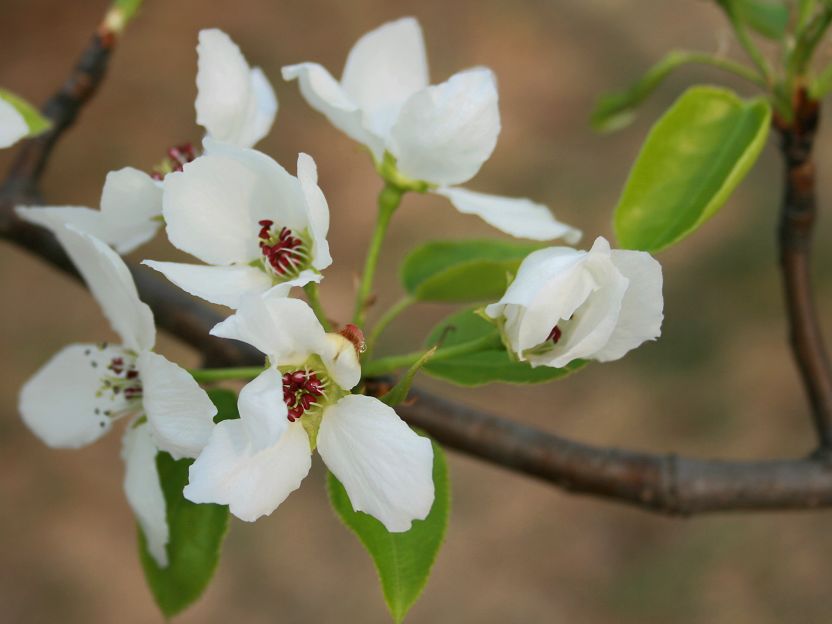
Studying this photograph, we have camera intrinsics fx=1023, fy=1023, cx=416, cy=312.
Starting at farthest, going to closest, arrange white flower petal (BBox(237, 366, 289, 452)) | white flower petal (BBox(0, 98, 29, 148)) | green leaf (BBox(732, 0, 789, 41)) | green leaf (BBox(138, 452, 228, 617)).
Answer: green leaf (BBox(732, 0, 789, 41)) < green leaf (BBox(138, 452, 228, 617)) < white flower petal (BBox(0, 98, 29, 148)) < white flower petal (BBox(237, 366, 289, 452))

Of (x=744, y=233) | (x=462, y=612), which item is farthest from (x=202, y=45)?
(x=744, y=233)

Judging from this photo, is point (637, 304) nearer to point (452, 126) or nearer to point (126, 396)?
point (452, 126)

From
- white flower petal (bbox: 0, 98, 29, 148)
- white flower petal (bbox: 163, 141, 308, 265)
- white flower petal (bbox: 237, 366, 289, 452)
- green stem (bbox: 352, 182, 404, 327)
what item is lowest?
green stem (bbox: 352, 182, 404, 327)

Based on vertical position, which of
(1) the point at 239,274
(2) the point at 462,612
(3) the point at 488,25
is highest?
(1) the point at 239,274

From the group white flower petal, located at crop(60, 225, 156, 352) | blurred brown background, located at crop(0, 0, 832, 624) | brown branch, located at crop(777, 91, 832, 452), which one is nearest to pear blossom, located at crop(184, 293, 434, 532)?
white flower petal, located at crop(60, 225, 156, 352)

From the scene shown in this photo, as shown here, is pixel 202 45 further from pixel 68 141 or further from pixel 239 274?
pixel 68 141

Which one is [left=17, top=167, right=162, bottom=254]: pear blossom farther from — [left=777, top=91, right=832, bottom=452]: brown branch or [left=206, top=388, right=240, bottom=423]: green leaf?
[left=777, top=91, right=832, bottom=452]: brown branch
